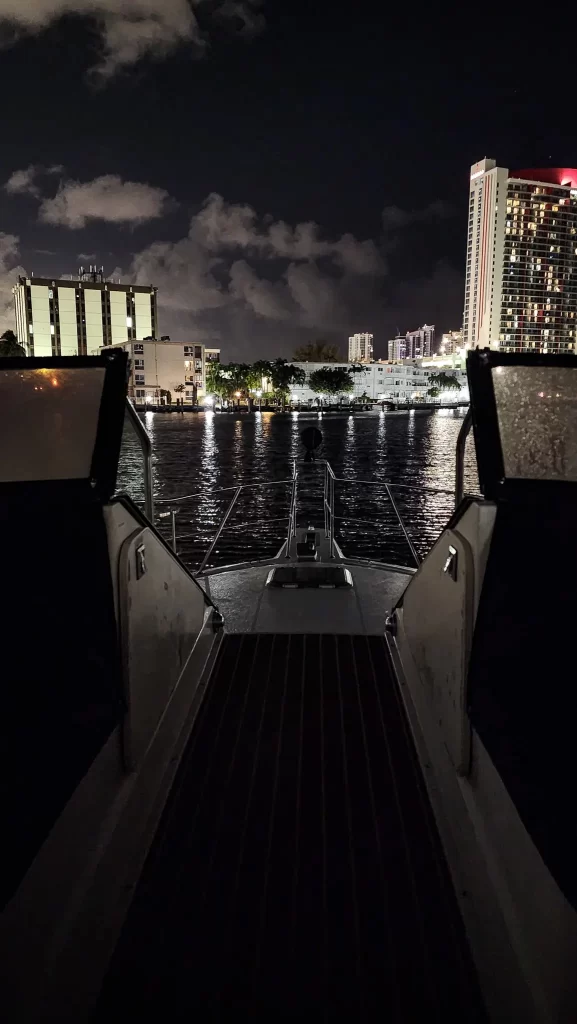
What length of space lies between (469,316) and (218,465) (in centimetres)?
15091

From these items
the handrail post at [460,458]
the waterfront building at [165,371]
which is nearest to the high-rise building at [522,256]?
the waterfront building at [165,371]

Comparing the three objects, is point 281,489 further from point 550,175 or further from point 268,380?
point 550,175

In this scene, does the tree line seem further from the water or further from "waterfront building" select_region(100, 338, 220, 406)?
the water

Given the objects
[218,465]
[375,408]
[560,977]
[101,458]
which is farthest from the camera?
[375,408]

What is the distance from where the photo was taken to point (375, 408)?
151 m

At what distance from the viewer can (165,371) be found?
113 m

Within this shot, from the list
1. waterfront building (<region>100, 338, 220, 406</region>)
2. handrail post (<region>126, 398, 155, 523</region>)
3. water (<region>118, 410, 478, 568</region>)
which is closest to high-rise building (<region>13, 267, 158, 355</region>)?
waterfront building (<region>100, 338, 220, 406</region>)

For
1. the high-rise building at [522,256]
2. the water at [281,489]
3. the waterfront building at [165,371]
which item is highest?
the high-rise building at [522,256]

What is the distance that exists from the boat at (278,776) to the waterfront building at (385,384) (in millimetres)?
152853

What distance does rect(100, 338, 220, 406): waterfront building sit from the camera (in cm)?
11075

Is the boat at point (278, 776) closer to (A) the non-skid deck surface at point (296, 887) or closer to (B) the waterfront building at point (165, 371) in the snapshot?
(A) the non-skid deck surface at point (296, 887)

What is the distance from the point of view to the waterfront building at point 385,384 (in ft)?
512

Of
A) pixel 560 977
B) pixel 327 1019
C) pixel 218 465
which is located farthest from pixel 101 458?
pixel 218 465

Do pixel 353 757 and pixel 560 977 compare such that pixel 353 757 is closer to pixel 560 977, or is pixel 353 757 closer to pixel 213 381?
pixel 560 977
